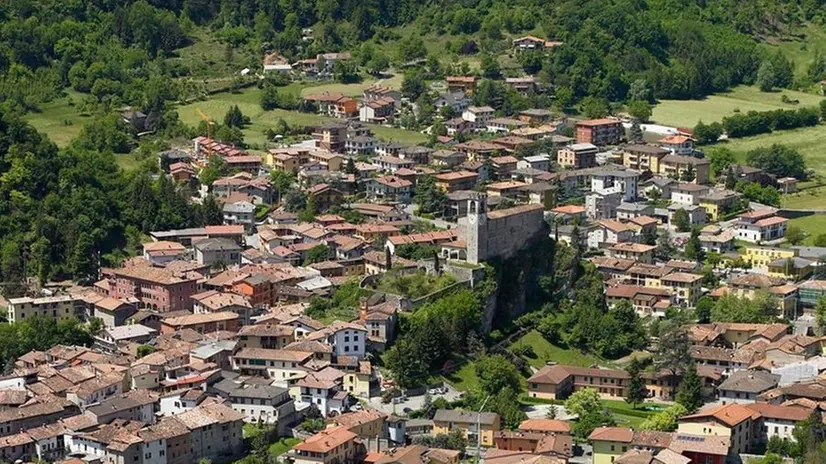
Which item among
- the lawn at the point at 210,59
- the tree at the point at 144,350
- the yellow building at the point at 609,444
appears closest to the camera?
the yellow building at the point at 609,444

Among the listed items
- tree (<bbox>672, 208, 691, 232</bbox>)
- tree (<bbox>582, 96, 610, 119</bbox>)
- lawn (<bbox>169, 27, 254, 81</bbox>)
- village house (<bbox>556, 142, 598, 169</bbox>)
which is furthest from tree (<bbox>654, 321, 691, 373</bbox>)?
lawn (<bbox>169, 27, 254, 81</bbox>)

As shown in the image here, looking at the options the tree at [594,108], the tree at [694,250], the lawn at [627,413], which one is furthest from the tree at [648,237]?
the tree at [594,108]

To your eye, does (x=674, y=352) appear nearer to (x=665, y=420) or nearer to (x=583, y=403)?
(x=583, y=403)

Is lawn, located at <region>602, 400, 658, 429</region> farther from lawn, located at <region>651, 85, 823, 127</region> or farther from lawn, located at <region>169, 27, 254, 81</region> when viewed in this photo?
lawn, located at <region>169, 27, 254, 81</region>

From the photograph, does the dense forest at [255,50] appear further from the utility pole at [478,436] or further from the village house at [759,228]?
the village house at [759,228]

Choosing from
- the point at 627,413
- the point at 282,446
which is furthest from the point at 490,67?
the point at 282,446

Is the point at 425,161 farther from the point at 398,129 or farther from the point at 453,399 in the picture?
the point at 453,399
